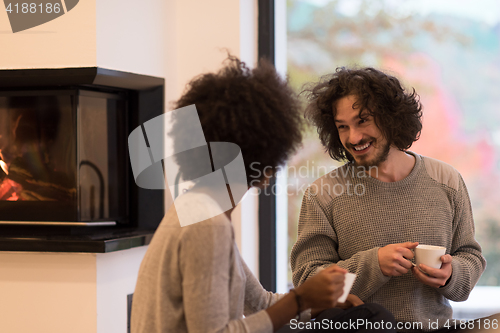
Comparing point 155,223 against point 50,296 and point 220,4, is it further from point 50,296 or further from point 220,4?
point 220,4

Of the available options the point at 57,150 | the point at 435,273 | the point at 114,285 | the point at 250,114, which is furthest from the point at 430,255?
the point at 57,150

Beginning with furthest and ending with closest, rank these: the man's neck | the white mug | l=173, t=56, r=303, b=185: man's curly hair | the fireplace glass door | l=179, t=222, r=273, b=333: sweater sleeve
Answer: the fireplace glass door < the man's neck < the white mug < l=173, t=56, r=303, b=185: man's curly hair < l=179, t=222, r=273, b=333: sweater sleeve

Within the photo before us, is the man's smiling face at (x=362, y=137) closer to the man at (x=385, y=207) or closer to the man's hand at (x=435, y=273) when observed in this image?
the man at (x=385, y=207)

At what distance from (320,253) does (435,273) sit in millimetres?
325

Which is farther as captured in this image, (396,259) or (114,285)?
(114,285)

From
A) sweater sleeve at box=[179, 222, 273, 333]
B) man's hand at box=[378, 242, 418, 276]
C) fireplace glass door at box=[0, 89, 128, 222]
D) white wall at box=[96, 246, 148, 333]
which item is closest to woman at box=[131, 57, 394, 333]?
sweater sleeve at box=[179, 222, 273, 333]

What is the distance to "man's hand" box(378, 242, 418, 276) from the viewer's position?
1.16 m

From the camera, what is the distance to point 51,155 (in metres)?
1.91

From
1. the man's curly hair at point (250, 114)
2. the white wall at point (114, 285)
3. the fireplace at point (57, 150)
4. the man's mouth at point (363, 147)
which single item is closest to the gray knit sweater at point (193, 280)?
the man's curly hair at point (250, 114)

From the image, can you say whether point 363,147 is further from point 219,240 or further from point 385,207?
point 219,240

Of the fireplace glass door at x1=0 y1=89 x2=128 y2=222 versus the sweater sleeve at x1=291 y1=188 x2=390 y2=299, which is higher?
the fireplace glass door at x1=0 y1=89 x2=128 y2=222

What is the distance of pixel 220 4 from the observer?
205cm

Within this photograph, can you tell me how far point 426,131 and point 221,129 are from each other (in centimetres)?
151

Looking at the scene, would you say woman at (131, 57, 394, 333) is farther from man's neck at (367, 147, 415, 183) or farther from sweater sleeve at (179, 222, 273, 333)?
man's neck at (367, 147, 415, 183)
